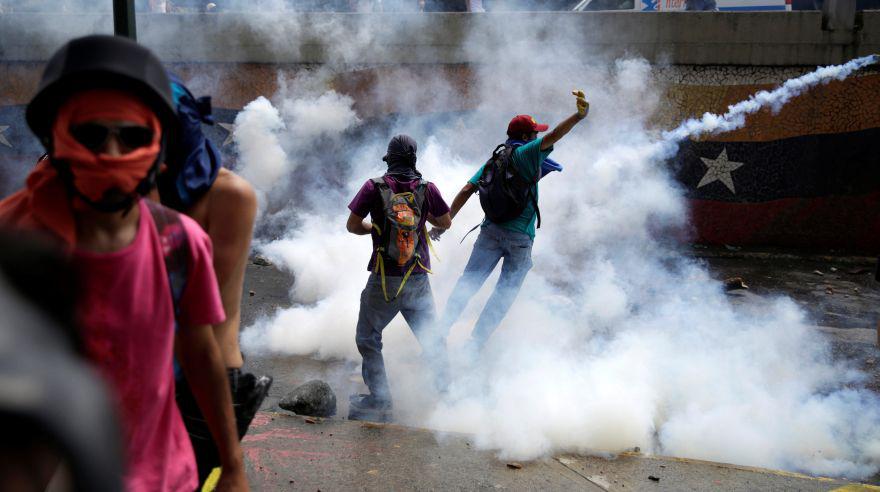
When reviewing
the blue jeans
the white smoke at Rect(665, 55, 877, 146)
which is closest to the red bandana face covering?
the blue jeans

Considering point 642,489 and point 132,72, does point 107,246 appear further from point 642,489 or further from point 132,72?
point 642,489

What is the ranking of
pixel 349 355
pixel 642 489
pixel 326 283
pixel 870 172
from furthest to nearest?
pixel 870 172
pixel 326 283
pixel 349 355
pixel 642 489

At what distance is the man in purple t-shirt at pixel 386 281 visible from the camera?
4176 mm

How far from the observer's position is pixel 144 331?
56.1 inches

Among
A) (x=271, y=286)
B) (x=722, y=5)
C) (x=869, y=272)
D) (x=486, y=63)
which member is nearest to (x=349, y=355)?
(x=271, y=286)

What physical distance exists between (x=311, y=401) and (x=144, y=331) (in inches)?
108

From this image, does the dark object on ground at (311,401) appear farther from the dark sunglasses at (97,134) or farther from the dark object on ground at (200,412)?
the dark sunglasses at (97,134)

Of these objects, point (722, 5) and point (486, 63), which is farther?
point (722, 5)

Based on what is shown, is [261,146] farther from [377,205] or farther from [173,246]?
[173,246]

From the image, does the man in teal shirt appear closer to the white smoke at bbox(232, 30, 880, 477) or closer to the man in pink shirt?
the white smoke at bbox(232, 30, 880, 477)

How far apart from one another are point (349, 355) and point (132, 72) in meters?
3.92

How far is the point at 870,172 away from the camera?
852 centimetres

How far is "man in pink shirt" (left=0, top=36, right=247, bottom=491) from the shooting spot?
53.1 inches

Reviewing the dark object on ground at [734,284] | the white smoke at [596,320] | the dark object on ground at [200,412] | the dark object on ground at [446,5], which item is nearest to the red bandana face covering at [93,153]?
the dark object on ground at [200,412]
